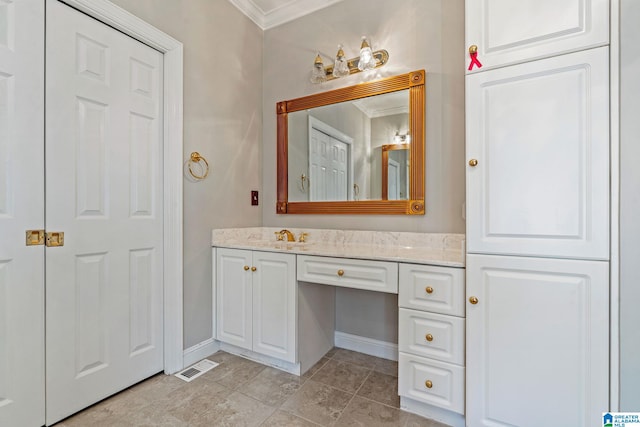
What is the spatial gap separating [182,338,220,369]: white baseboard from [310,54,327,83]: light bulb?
7.09 ft

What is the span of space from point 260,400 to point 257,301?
0.57 meters

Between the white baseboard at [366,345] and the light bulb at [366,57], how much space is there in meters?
2.02

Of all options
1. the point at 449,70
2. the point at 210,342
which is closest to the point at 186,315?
the point at 210,342

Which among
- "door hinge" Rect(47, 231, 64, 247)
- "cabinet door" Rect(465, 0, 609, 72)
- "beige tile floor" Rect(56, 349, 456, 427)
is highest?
"cabinet door" Rect(465, 0, 609, 72)

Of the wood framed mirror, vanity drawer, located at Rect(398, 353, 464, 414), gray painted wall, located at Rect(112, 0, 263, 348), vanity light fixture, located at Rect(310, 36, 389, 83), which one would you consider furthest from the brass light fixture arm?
vanity drawer, located at Rect(398, 353, 464, 414)

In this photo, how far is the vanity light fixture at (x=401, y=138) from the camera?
1.99 m

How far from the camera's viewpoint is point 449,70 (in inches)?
73.0

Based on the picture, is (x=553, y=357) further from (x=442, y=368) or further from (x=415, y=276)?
(x=415, y=276)

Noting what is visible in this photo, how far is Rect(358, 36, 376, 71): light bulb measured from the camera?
204 cm

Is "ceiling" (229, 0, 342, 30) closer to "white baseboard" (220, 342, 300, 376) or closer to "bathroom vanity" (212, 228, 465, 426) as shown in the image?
"bathroom vanity" (212, 228, 465, 426)

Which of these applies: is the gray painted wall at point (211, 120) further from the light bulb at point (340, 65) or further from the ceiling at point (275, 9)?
the light bulb at point (340, 65)

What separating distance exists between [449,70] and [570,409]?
1.85 metres

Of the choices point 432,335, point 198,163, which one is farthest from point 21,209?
point 432,335

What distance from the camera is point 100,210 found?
158 centimetres
